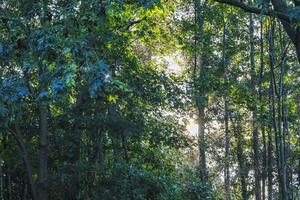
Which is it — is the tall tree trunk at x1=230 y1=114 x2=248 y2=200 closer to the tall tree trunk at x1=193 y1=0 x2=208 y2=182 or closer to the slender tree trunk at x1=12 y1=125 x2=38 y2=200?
the tall tree trunk at x1=193 y1=0 x2=208 y2=182

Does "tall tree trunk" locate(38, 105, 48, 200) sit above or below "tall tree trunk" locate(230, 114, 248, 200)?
below

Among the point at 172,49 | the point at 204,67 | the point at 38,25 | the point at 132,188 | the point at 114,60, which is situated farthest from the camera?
the point at 204,67

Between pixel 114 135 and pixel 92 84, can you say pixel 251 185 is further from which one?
pixel 92 84

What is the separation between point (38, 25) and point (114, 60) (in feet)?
9.73

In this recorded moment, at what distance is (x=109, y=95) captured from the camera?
15.3ft

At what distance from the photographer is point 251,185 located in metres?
15.8

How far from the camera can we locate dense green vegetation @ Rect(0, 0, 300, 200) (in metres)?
4.01

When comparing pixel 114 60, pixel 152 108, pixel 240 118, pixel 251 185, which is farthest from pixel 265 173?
pixel 114 60

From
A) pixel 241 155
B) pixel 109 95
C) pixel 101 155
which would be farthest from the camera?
pixel 241 155

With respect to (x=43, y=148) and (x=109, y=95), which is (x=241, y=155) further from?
(x=109, y=95)

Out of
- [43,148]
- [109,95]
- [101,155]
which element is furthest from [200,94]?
[109,95]

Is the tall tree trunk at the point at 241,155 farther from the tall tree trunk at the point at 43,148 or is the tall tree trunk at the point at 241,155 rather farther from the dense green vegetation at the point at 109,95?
the tall tree trunk at the point at 43,148

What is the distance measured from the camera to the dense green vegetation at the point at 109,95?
4.01 meters

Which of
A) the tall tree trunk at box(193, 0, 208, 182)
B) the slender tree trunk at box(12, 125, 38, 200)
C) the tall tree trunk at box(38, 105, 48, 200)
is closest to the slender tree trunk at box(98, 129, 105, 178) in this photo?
the tall tree trunk at box(38, 105, 48, 200)
